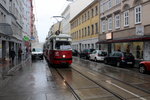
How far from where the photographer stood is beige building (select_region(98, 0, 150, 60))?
18703 millimetres

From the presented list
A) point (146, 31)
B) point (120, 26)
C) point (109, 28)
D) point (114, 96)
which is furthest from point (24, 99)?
point (109, 28)

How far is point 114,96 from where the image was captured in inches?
253

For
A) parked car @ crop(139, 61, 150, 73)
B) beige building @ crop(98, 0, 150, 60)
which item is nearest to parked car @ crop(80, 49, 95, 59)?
beige building @ crop(98, 0, 150, 60)

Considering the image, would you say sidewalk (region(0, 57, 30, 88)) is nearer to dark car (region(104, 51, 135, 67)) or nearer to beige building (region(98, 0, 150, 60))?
dark car (region(104, 51, 135, 67))

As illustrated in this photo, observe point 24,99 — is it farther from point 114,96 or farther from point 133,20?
point 133,20

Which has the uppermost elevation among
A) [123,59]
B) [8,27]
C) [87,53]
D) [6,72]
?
[8,27]

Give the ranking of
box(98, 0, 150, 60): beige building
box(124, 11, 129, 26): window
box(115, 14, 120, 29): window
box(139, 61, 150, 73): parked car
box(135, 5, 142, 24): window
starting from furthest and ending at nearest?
box(115, 14, 120, 29): window, box(124, 11, 129, 26): window, box(135, 5, 142, 24): window, box(98, 0, 150, 60): beige building, box(139, 61, 150, 73): parked car

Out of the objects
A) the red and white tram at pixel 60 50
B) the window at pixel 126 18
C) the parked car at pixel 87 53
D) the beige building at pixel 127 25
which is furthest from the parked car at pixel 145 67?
the parked car at pixel 87 53

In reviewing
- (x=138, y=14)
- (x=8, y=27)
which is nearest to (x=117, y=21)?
Result: (x=138, y=14)

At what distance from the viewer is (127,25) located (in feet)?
74.3

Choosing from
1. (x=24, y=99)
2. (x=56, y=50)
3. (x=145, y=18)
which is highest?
(x=145, y=18)

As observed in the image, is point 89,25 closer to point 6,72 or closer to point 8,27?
point 8,27

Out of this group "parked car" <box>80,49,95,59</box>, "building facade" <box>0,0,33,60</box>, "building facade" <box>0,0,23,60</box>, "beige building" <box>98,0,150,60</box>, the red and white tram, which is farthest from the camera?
"parked car" <box>80,49,95,59</box>

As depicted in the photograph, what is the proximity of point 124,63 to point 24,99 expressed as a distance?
39.9 ft
